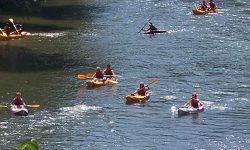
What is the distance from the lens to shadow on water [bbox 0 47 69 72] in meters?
44.2

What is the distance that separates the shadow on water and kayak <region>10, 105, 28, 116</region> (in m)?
10.2

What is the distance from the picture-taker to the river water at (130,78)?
3056cm

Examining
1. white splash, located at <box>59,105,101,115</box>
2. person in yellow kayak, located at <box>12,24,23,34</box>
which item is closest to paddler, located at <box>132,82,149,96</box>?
white splash, located at <box>59,105,101,115</box>

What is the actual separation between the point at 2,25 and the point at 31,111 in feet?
82.5

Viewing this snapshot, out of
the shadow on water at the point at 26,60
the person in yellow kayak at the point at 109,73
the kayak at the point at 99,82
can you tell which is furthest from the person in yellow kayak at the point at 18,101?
the shadow on water at the point at 26,60

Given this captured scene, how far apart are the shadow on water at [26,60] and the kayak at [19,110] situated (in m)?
10.2

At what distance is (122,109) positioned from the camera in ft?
113

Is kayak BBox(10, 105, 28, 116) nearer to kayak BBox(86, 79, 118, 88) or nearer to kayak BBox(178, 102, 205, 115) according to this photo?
kayak BBox(86, 79, 118, 88)

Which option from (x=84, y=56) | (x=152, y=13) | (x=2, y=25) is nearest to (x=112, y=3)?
(x=152, y=13)

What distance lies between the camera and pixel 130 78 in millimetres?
40844

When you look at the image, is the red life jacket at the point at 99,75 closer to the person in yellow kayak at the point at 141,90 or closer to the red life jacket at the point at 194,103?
the person in yellow kayak at the point at 141,90

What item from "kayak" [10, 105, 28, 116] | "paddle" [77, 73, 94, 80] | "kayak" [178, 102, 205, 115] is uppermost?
"paddle" [77, 73, 94, 80]

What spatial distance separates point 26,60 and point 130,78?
29.4 ft

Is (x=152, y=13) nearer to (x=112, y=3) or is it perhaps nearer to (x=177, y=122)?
(x=112, y=3)
